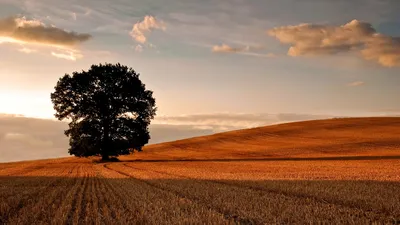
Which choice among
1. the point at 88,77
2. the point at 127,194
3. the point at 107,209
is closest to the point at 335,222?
the point at 107,209

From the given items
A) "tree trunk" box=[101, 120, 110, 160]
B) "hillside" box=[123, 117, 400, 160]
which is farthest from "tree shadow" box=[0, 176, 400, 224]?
"hillside" box=[123, 117, 400, 160]

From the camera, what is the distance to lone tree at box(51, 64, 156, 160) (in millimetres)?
53531

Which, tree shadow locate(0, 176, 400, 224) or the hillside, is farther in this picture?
the hillside

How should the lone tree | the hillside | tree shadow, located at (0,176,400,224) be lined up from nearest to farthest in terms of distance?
tree shadow, located at (0,176,400,224)
the lone tree
the hillside

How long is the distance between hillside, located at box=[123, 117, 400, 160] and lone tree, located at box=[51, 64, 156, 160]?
723 cm

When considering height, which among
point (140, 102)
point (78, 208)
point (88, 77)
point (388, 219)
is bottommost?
point (388, 219)

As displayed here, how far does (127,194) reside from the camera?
16.2 meters

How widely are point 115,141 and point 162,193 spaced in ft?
126

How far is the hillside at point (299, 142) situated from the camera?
5744 cm

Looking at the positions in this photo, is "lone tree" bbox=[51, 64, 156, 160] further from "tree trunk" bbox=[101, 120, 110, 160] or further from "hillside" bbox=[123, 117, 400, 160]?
"hillside" bbox=[123, 117, 400, 160]

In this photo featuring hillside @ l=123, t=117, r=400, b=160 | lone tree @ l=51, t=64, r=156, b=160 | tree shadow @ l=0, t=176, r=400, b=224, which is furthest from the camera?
hillside @ l=123, t=117, r=400, b=160

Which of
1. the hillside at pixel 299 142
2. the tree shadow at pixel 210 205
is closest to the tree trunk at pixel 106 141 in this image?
the hillside at pixel 299 142

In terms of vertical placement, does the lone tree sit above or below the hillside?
above

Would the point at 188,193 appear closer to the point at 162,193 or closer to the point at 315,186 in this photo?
the point at 162,193
